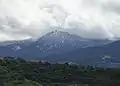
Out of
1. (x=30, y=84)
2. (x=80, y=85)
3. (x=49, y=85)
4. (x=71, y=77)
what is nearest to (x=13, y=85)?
(x=30, y=84)

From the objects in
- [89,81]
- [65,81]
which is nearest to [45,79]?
[65,81]

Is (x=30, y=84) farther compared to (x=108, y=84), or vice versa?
(x=108, y=84)

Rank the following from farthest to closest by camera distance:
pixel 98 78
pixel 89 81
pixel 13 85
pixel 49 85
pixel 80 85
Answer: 1. pixel 98 78
2. pixel 89 81
3. pixel 80 85
4. pixel 49 85
5. pixel 13 85

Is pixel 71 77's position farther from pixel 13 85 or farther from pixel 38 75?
pixel 13 85

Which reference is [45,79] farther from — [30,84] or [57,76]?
[30,84]

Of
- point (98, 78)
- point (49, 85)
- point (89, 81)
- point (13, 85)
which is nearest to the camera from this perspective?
point (13, 85)

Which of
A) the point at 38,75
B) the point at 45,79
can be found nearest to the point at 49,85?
the point at 45,79

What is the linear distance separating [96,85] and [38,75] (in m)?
44.5

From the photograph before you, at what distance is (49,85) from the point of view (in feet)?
495

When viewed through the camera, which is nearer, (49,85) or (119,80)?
(49,85)

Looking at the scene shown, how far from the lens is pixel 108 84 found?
560 feet

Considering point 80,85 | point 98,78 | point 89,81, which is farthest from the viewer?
point 98,78

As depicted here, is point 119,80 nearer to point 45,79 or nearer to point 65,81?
point 65,81

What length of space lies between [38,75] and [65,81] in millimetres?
18907
